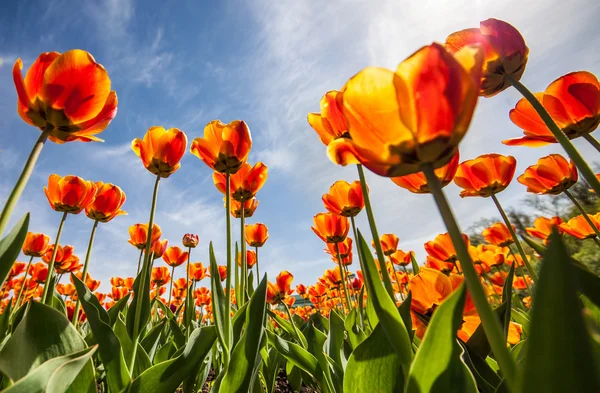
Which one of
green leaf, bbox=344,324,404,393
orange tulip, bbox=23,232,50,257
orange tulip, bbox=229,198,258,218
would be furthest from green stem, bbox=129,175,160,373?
orange tulip, bbox=23,232,50,257

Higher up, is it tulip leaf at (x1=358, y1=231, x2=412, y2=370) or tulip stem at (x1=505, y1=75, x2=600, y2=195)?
tulip stem at (x1=505, y1=75, x2=600, y2=195)

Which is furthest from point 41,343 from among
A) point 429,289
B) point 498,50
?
point 498,50

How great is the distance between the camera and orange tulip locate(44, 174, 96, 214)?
74.4 inches

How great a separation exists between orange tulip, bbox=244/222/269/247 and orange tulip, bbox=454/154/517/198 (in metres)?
1.77

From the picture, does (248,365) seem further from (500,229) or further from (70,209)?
(500,229)

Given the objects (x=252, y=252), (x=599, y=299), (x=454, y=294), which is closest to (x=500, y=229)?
(x=252, y=252)

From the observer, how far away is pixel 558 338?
35 centimetres

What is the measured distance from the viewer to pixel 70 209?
189 cm

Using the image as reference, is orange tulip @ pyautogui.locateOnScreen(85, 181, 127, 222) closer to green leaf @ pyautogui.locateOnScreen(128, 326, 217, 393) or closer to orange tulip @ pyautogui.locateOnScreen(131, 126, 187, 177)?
orange tulip @ pyautogui.locateOnScreen(131, 126, 187, 177)

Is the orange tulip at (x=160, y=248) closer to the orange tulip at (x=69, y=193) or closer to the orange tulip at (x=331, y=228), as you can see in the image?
the orange tulip at (x=69, y=193)

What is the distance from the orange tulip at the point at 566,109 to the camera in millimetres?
1168

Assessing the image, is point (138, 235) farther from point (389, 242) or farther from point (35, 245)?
point (389, 242)

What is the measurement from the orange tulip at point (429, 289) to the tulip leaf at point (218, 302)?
719mm

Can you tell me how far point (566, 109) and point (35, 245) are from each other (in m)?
4.55
